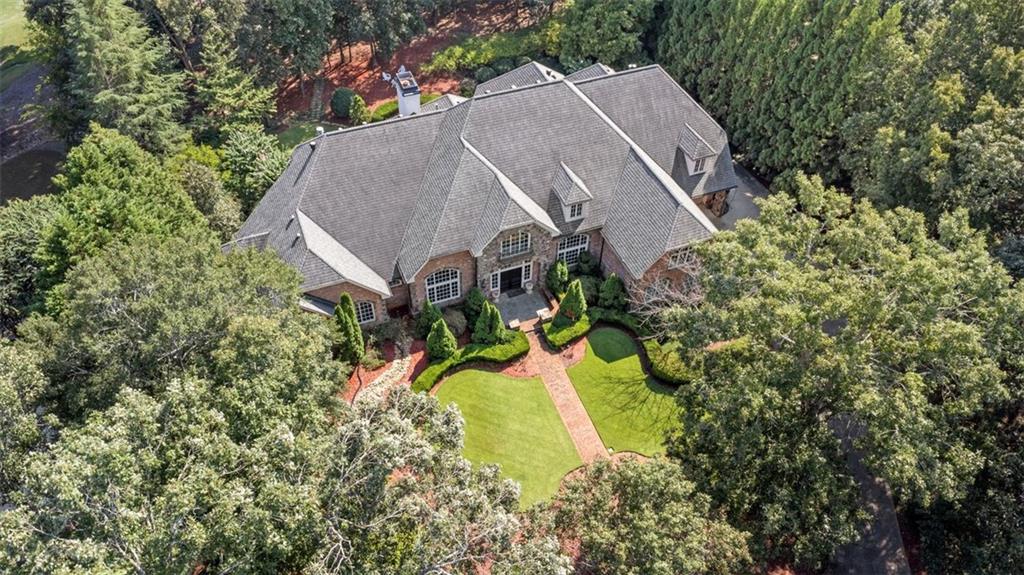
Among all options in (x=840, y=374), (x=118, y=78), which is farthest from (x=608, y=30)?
(x=840, y=374)

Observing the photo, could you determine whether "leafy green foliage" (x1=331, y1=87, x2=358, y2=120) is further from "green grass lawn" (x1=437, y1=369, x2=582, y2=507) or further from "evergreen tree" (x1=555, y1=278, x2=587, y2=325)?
"green grass lawn" (x1=437, y1=369, x2=582, y2=507)

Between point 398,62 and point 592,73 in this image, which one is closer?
point 592,73

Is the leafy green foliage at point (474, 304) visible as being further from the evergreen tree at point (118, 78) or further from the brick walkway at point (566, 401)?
the evergreen tree at point (118, 78)

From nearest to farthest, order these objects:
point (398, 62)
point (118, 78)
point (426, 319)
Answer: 1. point (426, 319)
2. point (118, 78)
3. point (398, 62)

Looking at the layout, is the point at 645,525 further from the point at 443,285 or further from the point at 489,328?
the point at 443,285

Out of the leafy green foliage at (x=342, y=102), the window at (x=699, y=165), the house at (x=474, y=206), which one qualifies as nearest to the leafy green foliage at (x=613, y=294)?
the house at (x=474, y=206)

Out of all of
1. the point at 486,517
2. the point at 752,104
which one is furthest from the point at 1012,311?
the point at 752,104
